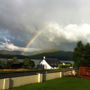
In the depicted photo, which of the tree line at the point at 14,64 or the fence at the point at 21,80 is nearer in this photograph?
the fence at the point at 21,80

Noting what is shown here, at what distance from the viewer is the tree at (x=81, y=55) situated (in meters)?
57.6

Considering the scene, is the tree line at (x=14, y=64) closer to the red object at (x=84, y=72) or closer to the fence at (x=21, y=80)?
the red object at (x=84, y=72)

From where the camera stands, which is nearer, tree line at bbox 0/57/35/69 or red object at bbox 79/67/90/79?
red object at bbox 79/67/90/79

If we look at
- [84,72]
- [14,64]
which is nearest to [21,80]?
[84,72]

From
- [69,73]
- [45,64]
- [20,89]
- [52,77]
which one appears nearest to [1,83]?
[20,89]

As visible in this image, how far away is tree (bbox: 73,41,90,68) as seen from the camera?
57625mm

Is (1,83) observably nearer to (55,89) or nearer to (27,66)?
(55,89)

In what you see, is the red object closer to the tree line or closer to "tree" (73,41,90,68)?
"tree" (73,41,90,68)

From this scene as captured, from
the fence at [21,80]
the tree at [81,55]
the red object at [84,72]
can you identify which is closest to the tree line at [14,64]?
the tree at [81,55]

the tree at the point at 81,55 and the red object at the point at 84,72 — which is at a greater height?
the tree at the point at 81,55

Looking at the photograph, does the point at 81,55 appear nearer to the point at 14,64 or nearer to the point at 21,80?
the point at 14,64

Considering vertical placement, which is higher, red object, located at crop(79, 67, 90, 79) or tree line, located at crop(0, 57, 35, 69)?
tree line, located at crop(0, 57, 35, 69)

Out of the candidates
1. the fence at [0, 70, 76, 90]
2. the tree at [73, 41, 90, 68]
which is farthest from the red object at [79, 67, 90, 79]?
the tree at [73, 41, 90, 68]

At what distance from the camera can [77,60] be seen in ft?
194
